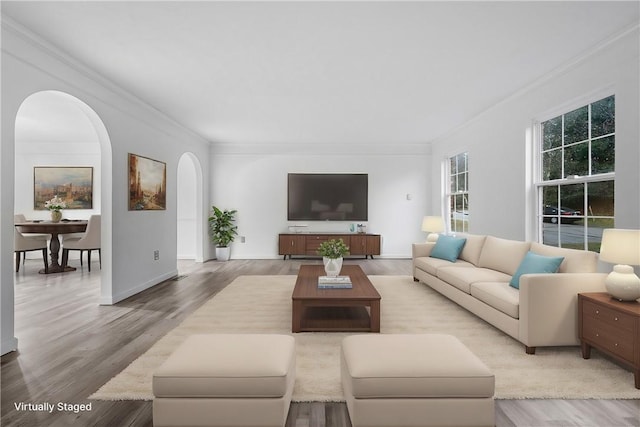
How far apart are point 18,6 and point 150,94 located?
196 cm

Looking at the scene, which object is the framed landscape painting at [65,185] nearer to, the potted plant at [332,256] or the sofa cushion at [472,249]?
the potted plant at [332,256]

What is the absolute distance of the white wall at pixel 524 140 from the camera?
116 inches

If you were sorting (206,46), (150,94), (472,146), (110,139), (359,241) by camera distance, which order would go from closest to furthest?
(206,46)
(110,139)
(150,94)
(472,146)
(359,241)

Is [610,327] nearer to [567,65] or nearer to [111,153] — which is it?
[567,65]

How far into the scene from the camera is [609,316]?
7.69 feet

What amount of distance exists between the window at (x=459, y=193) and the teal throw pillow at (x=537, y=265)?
2979 mm

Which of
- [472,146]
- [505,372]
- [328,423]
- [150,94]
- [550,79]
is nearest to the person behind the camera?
[328,423]

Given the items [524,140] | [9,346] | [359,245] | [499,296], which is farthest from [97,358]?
[359,245]

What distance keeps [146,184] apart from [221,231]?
9.08 ft

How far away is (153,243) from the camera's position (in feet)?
16.9

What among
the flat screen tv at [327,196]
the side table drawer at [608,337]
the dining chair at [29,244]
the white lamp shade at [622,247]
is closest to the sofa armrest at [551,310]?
the side table drawer at [608,337]

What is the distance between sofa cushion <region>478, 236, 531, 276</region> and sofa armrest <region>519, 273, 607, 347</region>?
1059mm

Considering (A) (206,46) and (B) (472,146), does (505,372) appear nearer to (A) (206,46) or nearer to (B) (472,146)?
(A) (206,46)

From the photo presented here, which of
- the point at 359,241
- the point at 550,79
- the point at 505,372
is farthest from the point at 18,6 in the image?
the point at 359,241
